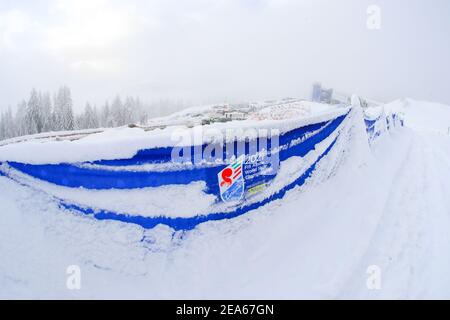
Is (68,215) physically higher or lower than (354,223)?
higher

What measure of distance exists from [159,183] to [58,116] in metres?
52.8

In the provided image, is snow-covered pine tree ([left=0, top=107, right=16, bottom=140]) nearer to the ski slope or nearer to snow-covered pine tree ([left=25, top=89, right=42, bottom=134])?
snow-covered pine tree ([left=25, top=89, right=42, bottom=134])

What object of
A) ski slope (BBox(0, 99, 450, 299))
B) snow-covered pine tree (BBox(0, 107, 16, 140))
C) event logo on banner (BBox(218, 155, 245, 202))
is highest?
event logo on banner (BBox(218, 155, 245, 202))

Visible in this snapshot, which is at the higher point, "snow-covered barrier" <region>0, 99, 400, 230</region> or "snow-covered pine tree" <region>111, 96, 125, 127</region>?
"snow-covered barrier" <region>0, 99, 400, 230</region>

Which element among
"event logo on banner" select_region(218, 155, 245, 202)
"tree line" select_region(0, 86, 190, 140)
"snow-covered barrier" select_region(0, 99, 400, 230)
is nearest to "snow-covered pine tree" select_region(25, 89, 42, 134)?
"tree line" select_region(0, 86, 190, 140)

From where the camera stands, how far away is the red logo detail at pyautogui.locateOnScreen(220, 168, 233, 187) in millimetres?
4152

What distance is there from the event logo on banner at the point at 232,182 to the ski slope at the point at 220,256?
1.11ft

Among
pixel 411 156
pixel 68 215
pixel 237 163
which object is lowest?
pixel 411 156

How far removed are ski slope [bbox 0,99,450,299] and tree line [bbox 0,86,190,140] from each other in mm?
39707

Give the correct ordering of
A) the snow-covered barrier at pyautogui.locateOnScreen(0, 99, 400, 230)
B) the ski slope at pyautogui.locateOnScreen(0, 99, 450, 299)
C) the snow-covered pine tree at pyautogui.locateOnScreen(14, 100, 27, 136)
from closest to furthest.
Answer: the ski slope at pyautogui.locateOnScreen(0, 99, 450, 299), the snow-covered barrier at pyautogui.locateOnScreen(0, 99, 400, 230), the snow-covered pine tree at pyautogui.locateOnScreen(14, 100, 27, 136)
